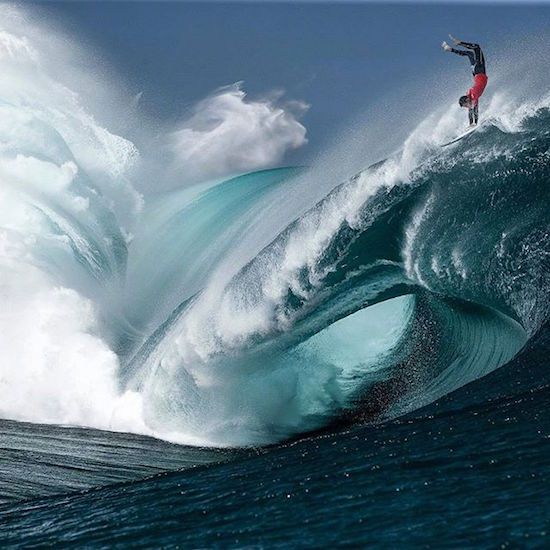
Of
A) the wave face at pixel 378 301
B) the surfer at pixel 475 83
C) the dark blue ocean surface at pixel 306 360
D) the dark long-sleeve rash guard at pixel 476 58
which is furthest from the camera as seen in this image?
the dark long-sleeve rash guard at pixel 476 58

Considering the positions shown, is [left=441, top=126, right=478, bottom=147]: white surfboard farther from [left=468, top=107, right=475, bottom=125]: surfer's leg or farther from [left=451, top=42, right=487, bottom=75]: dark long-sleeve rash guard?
[left=451, top=42, right=487, bottom=75]: dark long-sleeve rash guard

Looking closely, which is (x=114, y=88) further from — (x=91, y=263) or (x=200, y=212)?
(x=91, y=263)

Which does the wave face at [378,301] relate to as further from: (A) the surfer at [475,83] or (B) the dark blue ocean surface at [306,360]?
(A) the surfer at [475,83]

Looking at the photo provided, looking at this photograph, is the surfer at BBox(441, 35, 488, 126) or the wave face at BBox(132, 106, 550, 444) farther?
the surfer at BBox(441, 35, 488, 126)

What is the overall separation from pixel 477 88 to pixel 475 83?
0.36 ft

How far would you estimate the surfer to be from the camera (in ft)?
40.6

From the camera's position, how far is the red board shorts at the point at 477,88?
12.4 meters

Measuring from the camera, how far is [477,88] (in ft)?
41.0

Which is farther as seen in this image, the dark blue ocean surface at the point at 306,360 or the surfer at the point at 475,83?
the surfer at the point at 475,83

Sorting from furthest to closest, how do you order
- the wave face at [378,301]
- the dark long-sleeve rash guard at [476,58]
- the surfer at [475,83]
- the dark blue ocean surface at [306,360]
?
the dark long-sleeve rash guard at [476,58]
the surfer at [475,83]
the wave face at [378,301]
the dark blue ocean surface at [306,360]

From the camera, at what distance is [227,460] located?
1000 cm

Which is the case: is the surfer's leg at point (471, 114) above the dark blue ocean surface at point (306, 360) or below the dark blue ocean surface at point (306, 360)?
above

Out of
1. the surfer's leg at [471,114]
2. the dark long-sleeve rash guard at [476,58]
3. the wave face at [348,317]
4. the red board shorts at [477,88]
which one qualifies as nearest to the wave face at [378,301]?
the wave face at [348,317]

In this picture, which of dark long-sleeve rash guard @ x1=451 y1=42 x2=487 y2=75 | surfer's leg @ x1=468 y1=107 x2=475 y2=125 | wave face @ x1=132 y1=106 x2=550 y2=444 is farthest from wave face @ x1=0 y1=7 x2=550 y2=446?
dark long-sleeve rash guard @ x1=451 y1=42 x2=487 y2=75
